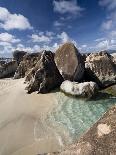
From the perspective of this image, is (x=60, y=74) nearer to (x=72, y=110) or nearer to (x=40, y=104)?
(x=40, y=104)

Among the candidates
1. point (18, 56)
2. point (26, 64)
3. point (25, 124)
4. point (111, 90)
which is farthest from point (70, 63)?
point (18, 56)

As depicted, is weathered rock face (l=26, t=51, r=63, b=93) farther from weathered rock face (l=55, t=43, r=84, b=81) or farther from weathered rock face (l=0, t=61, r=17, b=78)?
weathered rock face (l=0, t=61, r=17, b=78)

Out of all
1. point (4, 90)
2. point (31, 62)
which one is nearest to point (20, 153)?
point (4, 90)

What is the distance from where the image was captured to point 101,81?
15602mm

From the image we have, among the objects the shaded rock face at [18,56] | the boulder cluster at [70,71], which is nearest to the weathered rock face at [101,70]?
the boulder cluster at [70,71]

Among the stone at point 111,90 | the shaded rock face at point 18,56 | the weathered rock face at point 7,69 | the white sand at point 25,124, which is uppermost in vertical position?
the shaded rock face at point 18,56

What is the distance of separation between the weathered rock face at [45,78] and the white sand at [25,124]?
0.68 m

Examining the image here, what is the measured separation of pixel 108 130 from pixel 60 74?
39.5ft

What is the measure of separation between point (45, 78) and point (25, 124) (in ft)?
20.2

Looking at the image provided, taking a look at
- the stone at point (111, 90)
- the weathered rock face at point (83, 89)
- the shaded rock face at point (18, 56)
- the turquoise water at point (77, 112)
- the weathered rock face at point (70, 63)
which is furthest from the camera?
the shaded rock face at point (18, 56)

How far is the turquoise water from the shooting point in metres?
9.29

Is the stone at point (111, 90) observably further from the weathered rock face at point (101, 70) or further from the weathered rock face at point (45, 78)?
the weathered rock face at point (45, 78)

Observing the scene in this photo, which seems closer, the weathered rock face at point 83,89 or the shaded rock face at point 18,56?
the weathered rock face at point 83,89

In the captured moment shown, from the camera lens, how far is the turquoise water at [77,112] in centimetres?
929
